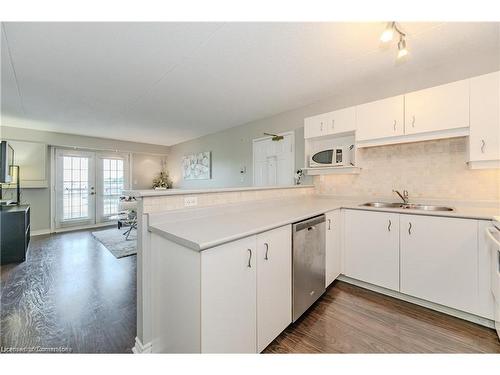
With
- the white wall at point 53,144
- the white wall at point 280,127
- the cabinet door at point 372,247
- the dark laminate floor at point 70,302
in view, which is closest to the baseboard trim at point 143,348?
the dark laminate floor at point 70,302

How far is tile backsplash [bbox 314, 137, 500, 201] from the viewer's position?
6.59 feet

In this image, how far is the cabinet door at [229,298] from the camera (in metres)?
0.99

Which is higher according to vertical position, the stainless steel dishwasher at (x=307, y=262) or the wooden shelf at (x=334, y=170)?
the wooden shelf at (x=334, y=170)

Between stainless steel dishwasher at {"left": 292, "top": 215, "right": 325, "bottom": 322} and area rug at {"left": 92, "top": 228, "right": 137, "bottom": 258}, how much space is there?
9.64ft

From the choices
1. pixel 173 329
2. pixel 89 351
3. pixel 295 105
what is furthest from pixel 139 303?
pixel 295 105

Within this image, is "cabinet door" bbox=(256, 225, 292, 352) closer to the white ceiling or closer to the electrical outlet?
the electrical outlet

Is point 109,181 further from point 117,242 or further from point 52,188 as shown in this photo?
point 117,242

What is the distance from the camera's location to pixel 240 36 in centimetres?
173

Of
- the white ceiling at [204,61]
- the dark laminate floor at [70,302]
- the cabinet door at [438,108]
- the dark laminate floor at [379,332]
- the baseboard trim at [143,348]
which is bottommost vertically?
the dark laminate floor at [70,302]

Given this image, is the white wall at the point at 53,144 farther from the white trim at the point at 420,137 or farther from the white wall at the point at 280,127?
the white trim at the point at 420,137

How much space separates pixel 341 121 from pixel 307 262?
184cm

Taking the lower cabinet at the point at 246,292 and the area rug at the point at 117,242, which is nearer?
the lower cabinet at the point at 246,292

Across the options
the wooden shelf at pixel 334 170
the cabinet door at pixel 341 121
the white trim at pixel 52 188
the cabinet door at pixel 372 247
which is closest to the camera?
the cabinet door at pixel 372 247

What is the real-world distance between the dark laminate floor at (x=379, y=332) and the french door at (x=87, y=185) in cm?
606
